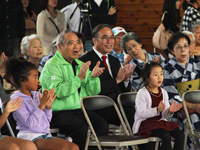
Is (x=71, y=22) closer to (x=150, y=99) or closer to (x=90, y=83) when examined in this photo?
(x=90, y=83)

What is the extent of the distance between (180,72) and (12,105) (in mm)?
1914

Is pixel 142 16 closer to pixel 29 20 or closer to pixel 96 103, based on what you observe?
pixel 29 20

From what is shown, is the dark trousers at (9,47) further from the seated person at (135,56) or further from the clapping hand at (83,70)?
the clapping hand at (83,70)

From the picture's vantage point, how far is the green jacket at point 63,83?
3094mm

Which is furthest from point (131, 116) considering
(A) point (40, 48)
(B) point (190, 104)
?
(A) point (40, 48)

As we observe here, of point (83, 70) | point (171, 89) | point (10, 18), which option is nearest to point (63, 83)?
point (83, 70)

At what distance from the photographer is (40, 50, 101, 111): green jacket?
309 cm

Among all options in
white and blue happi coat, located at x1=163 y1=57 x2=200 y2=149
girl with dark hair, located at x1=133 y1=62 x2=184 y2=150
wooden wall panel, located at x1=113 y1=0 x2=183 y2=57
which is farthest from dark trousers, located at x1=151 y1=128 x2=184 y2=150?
wooden wall panel, located at x1=113 y1=0 x2=183 y2=57

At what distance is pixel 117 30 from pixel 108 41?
1.22m

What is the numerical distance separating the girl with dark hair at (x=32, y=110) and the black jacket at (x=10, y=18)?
1.90 m

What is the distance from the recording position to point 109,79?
141 inches

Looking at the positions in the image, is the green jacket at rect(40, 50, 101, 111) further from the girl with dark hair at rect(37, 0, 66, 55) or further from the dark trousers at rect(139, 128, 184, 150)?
the girl with dark hair at rect(37, 0, 66, 55)

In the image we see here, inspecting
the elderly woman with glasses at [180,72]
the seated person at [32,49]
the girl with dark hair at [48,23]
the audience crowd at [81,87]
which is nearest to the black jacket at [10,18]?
the audience crowd at [81,87]

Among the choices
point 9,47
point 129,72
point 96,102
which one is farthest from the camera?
point 9,47
